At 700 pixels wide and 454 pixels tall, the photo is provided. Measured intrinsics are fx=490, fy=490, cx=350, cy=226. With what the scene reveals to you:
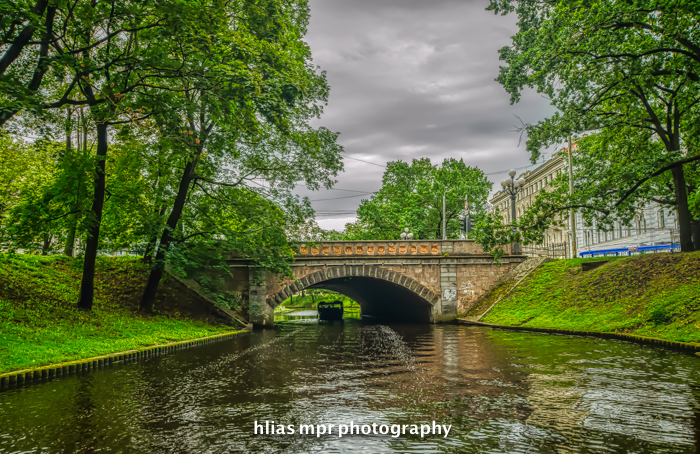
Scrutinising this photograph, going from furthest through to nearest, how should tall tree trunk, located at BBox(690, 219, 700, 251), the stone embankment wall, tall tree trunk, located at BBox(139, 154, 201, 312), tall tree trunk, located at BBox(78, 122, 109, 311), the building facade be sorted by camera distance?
the building facade < the stone embankment wall < tall tree trunk, located at BBox(690, 219, 700, 251) < tall tree trunk, located at BBox(139, 154, 201, 312) < tall tree trunk, located at BBox(78, 122, 109, 311)

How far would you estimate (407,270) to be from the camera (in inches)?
1168

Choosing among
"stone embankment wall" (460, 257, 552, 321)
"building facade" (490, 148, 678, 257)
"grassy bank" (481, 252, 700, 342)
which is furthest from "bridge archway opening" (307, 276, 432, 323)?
"building facade" (490, 148, 678, 257)

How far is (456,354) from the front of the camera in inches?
542

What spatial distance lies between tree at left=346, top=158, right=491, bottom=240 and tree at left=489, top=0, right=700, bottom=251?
25.3m

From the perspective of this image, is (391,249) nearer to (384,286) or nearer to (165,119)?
(384,286)

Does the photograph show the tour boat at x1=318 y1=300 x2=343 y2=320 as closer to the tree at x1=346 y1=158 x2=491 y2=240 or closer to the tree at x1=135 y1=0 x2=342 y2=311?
the tree at x1=346 y1=158 x2=491 y2=240

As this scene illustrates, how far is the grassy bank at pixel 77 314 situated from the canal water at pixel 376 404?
4.66 feet

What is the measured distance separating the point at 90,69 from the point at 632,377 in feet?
41.9

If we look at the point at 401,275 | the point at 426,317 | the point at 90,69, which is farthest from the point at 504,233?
the point at 90,69

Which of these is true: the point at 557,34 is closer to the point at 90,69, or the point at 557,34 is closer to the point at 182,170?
the point at 90,69

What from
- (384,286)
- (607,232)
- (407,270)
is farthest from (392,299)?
(607,232)

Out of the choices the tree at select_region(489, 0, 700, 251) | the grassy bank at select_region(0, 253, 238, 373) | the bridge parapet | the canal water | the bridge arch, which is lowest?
the canal water

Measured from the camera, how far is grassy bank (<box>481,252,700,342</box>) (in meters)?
15.5

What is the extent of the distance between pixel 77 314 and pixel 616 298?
2009 centimetres
